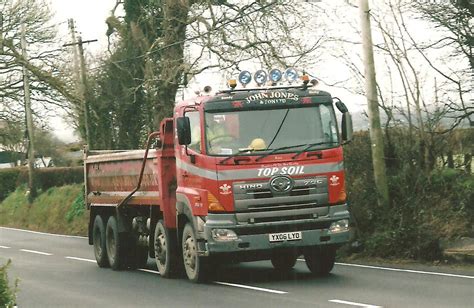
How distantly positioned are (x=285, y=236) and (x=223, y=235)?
92cm

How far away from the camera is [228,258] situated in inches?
601

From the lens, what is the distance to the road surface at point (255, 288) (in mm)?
12648

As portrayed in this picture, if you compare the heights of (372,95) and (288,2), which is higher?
(288,2)

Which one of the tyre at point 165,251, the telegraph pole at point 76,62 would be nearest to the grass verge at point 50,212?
the telegraph pole at point 76,62

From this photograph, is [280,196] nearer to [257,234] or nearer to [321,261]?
[257,234]

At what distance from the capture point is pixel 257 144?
15.0m

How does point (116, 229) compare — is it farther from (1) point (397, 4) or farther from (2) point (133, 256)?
(1) point (397, 4)

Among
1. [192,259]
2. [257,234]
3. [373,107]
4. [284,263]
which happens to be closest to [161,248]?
[192,259]

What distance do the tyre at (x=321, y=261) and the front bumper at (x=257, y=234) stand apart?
0.83m

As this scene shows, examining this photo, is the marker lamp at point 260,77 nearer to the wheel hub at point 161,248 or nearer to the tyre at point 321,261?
the tyre at point 321,261

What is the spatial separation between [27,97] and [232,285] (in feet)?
108

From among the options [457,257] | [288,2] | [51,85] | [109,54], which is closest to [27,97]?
[51,85]

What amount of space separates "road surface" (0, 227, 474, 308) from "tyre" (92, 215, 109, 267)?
348 millimetres

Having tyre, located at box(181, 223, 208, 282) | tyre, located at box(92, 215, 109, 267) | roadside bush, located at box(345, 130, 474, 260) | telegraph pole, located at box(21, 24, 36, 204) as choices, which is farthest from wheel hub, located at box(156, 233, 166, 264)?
telegraph pole, located at box(21, 24, 36, 204)
